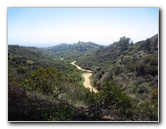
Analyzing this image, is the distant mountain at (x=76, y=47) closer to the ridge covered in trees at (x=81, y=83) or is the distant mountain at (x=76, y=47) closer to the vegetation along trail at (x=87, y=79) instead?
the ridge covered in trees at (x=81, y=83)

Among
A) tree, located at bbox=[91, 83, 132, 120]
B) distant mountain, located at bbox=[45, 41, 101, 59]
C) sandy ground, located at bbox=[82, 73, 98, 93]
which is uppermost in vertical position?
distant mountain, located at bbox=[45, 41, 101, 59]

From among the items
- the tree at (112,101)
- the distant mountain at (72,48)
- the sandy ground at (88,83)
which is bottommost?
the tree at (112,101)

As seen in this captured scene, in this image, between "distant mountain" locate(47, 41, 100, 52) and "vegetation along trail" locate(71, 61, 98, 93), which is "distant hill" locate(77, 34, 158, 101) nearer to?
"vegetation along trail" locate(71, 61, 98, 93)

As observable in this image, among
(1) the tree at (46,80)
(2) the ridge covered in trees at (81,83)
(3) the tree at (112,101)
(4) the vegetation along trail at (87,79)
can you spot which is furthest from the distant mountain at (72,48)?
(3) the tree at (112,101)

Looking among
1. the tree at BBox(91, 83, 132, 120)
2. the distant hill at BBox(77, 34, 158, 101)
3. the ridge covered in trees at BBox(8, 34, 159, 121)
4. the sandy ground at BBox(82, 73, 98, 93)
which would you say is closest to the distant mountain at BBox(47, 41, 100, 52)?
the ridge covered in trees at BBox(8, 34, 159, 121)

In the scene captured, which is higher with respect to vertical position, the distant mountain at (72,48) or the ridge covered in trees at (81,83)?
the distant mountain at (72,48)

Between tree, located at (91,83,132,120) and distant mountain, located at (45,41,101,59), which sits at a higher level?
distant mountain, located at (45,41,101,59)

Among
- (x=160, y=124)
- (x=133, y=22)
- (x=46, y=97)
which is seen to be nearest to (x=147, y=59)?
(x=133, y=22)

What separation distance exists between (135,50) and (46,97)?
1998 mm

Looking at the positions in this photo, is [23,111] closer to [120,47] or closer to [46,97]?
[46,97]

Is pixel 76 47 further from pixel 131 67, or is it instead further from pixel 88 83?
pixel 131 67

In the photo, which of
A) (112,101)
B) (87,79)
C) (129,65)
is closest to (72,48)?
(87,79)

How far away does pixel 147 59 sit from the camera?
550cm

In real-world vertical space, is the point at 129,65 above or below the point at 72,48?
below
